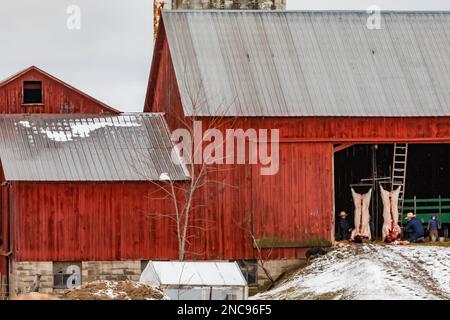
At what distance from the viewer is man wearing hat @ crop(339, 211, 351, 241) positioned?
4494cm

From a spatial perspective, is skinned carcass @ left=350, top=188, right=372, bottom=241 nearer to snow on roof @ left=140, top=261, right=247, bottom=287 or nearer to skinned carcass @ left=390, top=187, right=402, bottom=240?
skinned carcass @ left=390, top=187, right=402, bottom=240

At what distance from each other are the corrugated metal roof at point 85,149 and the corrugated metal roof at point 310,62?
6.40 feet

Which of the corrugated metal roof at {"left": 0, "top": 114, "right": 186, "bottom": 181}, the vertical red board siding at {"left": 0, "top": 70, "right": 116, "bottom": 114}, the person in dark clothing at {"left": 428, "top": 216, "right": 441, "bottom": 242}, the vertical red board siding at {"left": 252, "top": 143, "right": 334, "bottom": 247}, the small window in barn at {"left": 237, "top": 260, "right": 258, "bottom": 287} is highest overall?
the vertical red board siding at {"left": 0, "top": 70, "right": 116, "bottom": 114}

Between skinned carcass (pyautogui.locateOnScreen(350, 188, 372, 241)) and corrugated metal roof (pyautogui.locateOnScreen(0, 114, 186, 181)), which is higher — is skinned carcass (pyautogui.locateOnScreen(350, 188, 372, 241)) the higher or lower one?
the lower one

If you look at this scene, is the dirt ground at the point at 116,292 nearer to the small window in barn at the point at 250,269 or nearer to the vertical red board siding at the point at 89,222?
the vertical red board siding at the point at 89,222

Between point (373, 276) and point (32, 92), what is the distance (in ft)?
50.6

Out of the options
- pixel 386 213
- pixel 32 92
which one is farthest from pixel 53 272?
pixel 386 213

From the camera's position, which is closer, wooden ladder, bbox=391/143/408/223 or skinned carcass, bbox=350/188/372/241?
skinned carcass, bbox=350/188/372/241

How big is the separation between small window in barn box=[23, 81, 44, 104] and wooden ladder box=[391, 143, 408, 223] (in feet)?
37.8

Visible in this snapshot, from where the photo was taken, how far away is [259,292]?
42562mm

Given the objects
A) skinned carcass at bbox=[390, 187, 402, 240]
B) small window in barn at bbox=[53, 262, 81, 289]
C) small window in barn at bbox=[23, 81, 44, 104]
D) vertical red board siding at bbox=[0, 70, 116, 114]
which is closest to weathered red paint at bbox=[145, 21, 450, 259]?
skinned carcass at bbox=[390, 187, 402, 240]

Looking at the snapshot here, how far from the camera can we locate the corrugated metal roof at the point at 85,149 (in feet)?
140

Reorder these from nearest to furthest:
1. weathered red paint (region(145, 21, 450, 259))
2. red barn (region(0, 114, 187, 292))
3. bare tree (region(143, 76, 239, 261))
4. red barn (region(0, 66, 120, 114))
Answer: red barn (region(0, 114, 187, 292)), bare tree (region(143, 76, 239, 261)), weathered red paint (region(145, 21, 450, 259)), red barn (region(0, 66, 120, 114))

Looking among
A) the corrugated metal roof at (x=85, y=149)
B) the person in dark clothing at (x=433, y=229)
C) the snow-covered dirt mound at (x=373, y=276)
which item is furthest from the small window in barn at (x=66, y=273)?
the person in dark clothing at (x=433, y=229)
